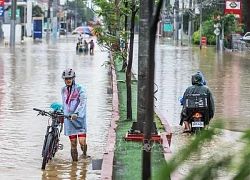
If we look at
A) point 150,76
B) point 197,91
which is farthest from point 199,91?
point 150,76

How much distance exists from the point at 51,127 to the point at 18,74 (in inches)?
742

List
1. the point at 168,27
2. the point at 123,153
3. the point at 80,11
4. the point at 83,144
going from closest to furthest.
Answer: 1. the point at 123,153
2. the point at 83,144
3. the point at 168,27
4. the point at 80,11

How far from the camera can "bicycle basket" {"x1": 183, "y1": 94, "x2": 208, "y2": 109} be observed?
43.0 ft

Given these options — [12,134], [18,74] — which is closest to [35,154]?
[12,134]

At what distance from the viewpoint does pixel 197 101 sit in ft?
43.2

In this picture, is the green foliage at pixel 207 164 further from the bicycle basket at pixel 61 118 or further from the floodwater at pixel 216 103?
the bicycle basket at pixel 61 118

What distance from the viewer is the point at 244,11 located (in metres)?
2.21

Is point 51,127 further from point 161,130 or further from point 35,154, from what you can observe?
point 161,130

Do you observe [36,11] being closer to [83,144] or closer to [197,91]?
[197,91]

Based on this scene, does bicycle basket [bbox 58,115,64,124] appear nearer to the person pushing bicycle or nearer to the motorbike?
the person pushing bicycle

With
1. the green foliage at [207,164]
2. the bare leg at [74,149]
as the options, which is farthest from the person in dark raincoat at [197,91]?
the green foliage at [207,164]

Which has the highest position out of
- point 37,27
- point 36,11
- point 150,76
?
point 36,11

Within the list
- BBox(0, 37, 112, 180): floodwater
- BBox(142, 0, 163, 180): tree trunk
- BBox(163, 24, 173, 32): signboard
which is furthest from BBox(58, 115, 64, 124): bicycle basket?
BBox(163, 24, 173, 32): signboard

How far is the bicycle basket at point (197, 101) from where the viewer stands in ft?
43.0
